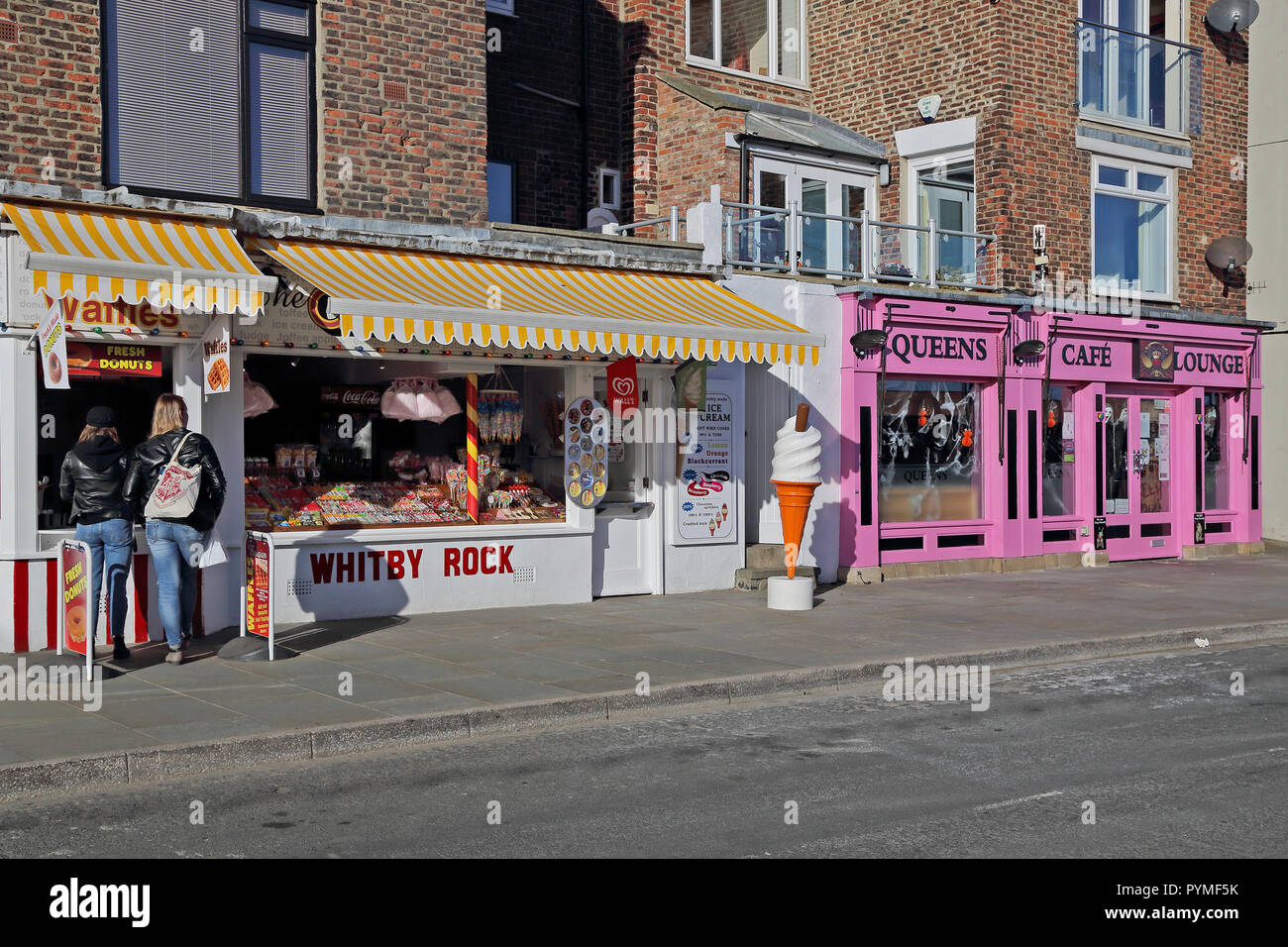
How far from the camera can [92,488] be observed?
9.86 m

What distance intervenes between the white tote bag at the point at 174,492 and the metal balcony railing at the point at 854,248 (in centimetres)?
744

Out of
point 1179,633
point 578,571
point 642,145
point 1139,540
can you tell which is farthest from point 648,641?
point 1139,540

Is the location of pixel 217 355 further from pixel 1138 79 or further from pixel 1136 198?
pixel 1138 79

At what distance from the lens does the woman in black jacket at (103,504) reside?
32.3ft

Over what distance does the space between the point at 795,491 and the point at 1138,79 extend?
10.6m

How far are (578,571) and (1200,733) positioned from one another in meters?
7.01

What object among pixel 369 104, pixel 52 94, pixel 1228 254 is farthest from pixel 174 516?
pixel 1228 254

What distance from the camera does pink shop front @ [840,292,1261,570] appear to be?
1666cm

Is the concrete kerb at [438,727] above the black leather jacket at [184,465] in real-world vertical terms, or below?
below

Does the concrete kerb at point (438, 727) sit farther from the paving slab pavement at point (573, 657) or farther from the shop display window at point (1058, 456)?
the shop display window at point (1058, 456)

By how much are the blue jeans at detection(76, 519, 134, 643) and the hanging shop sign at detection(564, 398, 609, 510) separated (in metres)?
4.91

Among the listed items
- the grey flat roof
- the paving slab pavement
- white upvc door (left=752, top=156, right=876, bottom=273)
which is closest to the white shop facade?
the paving slab pavement

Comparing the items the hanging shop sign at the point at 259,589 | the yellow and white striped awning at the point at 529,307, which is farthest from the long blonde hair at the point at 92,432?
the yellow and white striped awning at the point at 529,307
